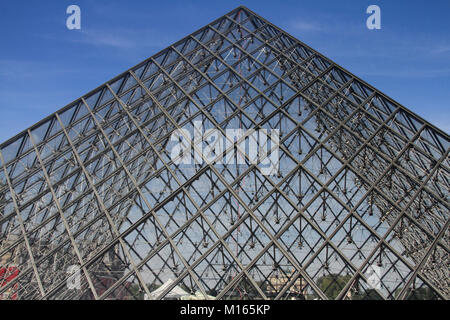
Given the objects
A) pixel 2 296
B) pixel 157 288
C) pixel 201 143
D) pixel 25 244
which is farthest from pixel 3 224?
pixel 201 143

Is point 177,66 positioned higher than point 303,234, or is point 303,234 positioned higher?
point 177,66

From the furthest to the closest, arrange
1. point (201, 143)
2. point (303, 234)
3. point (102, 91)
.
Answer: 1. point (102, 91)
2. point (303, 234)
3. point (201, 143)

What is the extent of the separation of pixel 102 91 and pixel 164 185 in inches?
272

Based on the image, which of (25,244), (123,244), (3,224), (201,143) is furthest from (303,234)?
(3,224)

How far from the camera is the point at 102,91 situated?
58.3 ft

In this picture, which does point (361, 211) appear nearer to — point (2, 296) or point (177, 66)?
point (177, 66)

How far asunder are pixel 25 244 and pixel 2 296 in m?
1.97

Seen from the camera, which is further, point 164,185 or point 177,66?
point 177,66

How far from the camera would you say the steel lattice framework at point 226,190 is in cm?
1127

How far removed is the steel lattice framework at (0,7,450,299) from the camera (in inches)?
444

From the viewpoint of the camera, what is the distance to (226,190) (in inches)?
474

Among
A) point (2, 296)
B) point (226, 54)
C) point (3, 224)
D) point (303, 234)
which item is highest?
point (226, 54)

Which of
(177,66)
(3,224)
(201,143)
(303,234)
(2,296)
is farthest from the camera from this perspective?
(177,66)

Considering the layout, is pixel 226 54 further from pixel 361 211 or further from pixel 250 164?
pixel 361 211
